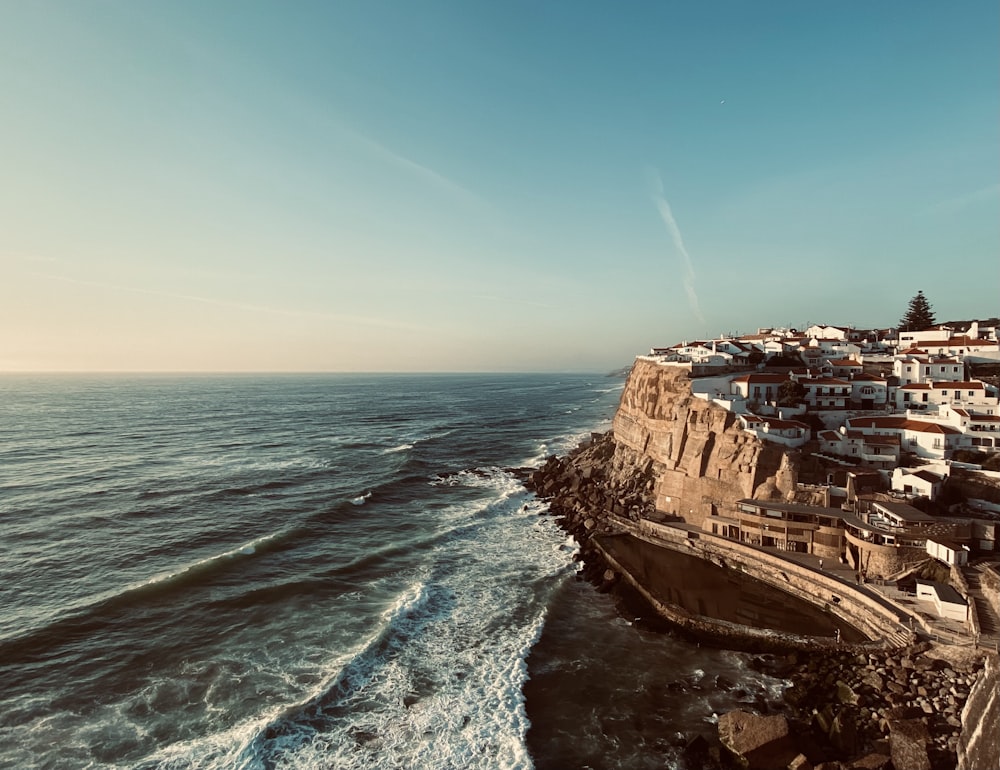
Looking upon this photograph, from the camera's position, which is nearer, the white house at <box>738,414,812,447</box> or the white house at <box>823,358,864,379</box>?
the white house at <box>738,414,812,447</box>

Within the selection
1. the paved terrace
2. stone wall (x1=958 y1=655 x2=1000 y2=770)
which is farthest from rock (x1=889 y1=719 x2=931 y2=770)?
the paved terrace

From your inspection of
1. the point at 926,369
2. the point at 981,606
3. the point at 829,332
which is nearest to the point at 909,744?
the point at 981,606

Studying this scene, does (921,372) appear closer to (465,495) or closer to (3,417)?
(465,495)

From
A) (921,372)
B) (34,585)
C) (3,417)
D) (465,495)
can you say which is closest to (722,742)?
(465,495)

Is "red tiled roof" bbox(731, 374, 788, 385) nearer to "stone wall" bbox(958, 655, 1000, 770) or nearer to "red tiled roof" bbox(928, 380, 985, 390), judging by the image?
"red tiled roof" bbox(928, 380, 985, 390)

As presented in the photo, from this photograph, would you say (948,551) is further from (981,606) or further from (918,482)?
(918,482)

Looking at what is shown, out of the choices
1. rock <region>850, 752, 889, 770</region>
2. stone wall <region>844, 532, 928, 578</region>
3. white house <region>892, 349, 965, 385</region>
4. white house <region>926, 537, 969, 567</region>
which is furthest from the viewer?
white house <region>892, 349, 965, 385</region>
